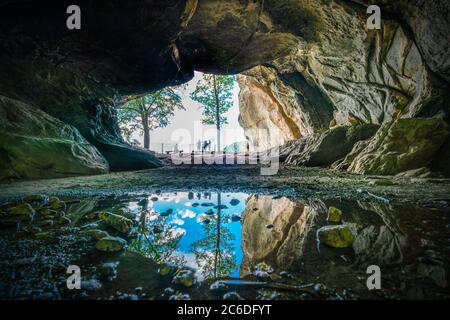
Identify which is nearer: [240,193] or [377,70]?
[240,193]

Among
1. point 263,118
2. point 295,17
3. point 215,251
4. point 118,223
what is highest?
point 263,118

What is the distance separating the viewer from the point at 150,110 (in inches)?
912

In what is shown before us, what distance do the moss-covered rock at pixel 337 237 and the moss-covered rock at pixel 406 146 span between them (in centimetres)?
455

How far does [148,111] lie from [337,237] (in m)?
23.7

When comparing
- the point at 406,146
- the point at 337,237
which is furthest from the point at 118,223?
the point at 406,146

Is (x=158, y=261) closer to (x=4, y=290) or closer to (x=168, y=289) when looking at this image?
(x=168, y=289)

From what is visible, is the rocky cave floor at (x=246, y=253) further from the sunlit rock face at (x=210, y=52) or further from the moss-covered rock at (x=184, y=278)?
the sunlit rock face at (x=210, y=52)

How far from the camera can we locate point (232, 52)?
31.2 ft

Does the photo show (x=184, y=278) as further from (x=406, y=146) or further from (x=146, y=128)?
(x=146, y=128)

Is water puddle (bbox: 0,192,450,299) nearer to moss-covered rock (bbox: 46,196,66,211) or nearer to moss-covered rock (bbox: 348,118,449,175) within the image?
moss-covered rock (bbox: 46,196,66,211)

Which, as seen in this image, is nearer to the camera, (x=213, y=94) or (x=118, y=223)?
(x=118, y=223)

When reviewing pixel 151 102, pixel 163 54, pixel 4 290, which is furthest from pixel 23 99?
pixel 151 102
